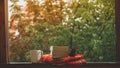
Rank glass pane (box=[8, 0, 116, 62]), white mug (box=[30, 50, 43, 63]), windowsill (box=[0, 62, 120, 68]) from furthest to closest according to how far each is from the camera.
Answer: glass pane (box=[8, 0, 116, 62]) → white mug (box=[30, 50, 43, 63]) → windowsill (box=[0, 62, 120, 68])

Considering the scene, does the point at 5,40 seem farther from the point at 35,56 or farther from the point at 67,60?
the point at 67,60

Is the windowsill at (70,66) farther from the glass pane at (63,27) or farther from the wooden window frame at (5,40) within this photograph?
the glass pane at (63,27)

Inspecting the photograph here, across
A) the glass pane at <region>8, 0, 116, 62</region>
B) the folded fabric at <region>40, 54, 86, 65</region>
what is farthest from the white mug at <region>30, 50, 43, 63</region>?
the glass pane at <region>8, 0, 116, 62</region>

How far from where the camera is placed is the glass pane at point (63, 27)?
9.00 feet

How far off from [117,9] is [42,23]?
0.87 meters

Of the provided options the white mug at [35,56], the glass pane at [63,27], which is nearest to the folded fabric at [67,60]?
the white mug at [35,56]

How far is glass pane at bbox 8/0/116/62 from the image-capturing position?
2744 millimetres

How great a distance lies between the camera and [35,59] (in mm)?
2613

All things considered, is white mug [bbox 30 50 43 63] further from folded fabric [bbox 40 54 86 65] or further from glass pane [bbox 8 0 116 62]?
glass pane [bbox 8 0 116 62]

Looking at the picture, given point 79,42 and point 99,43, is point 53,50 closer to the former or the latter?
point 79,42

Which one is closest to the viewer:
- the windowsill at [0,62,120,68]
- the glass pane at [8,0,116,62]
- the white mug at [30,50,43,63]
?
the windowsill at [0,62,120,68]

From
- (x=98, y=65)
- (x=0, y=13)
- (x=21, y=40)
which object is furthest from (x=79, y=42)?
(x=0, y=13)

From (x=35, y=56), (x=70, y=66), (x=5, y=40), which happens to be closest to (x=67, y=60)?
(x=70, y=66)

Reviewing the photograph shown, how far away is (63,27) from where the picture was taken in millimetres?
2785
